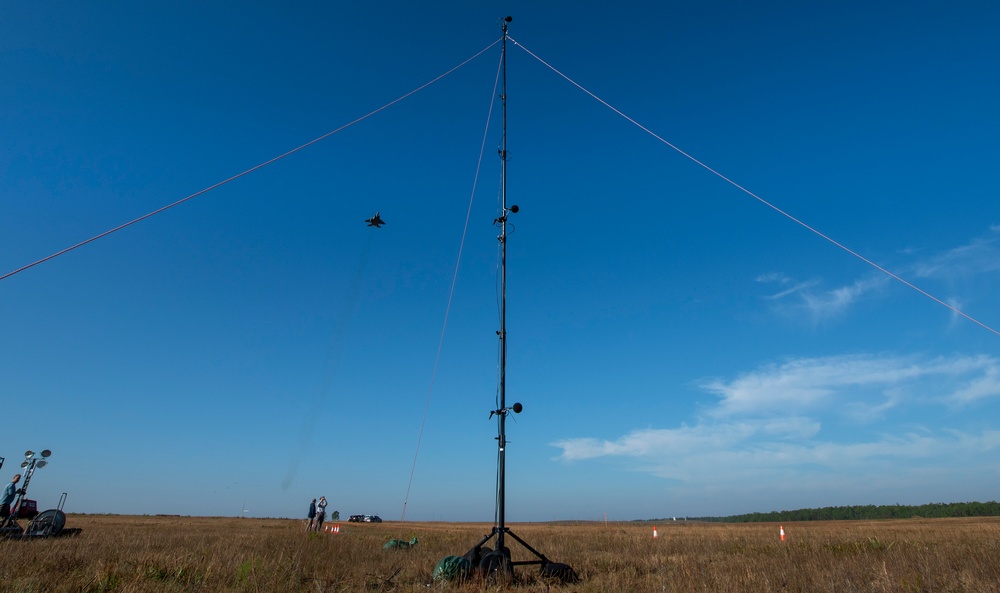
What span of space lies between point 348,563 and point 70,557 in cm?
562

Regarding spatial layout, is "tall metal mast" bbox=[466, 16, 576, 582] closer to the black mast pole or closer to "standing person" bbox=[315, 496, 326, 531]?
the black mast pole

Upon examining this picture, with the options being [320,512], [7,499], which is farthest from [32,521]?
[320,512]

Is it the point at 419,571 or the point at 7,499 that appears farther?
the point at 7,499

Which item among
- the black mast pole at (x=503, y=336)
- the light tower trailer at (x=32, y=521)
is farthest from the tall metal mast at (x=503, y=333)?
the light tower trailer at (x=32, y=521)

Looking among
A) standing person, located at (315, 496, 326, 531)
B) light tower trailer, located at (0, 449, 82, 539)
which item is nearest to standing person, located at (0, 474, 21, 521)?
light tower trailer, located at (0, 449, 82, 539)

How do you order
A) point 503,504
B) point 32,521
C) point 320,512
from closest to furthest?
point 503,504 < point 32,521 < point 320,512

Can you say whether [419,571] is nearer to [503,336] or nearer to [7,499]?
[503,336]

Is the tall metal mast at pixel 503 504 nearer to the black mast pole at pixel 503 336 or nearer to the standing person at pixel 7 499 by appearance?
the black mast pole at pixel 503 336

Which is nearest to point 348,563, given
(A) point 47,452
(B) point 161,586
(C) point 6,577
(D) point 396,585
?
(D) point 396,585

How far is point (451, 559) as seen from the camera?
1101 centimetres

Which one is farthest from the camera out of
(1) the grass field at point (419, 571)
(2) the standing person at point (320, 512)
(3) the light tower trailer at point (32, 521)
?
(2) the standing person at point (320, 512)

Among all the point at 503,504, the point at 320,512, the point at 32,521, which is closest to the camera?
the point at 503,504

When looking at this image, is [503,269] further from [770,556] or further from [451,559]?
[770,556]

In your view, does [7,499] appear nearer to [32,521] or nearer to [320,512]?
[32,521]
